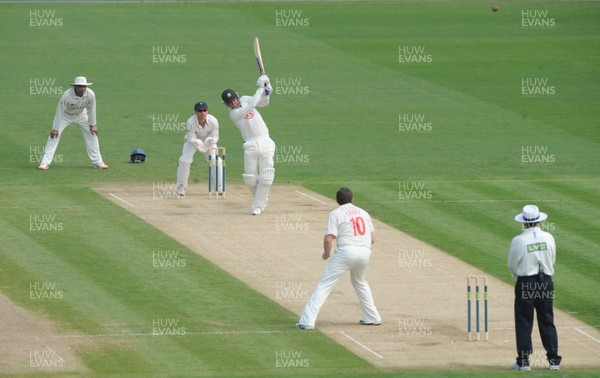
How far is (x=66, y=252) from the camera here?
87.4 feet

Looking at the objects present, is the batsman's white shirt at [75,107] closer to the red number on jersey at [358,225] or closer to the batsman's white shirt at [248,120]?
the batsman's white shirt at [248,120]

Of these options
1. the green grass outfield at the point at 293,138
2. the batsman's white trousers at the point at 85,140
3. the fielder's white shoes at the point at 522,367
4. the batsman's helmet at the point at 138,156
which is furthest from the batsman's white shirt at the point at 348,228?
the batsman's helmet at the point at 138,156

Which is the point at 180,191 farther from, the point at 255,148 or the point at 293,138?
the point at 293,138

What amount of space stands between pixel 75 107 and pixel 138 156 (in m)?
2.44

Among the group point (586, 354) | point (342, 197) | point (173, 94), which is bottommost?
point (586, 354)

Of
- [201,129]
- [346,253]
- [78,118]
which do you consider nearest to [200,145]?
[201,129]

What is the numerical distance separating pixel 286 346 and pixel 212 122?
34.9ft

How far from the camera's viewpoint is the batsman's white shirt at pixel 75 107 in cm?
3372

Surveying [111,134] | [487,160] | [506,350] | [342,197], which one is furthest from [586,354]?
[111,134]

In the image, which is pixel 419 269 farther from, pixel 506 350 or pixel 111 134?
pixel 111 134

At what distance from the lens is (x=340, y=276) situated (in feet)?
72.7

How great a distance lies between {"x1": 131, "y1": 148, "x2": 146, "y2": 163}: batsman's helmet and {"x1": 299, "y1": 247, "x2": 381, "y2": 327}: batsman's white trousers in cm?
1413

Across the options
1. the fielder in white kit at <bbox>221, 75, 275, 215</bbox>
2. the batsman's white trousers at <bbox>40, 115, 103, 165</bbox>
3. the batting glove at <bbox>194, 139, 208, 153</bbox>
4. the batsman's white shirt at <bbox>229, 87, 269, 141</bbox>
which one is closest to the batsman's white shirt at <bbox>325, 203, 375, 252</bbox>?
the batsman's white shirt at <bbox>229, 87, 269, 141</bbox>

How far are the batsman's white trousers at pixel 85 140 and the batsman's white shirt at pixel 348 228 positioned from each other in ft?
44.1
